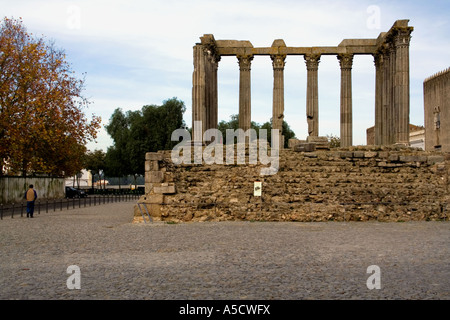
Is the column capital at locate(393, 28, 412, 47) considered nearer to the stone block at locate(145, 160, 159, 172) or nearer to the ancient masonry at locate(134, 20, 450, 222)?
the ancient masonry at locate(134, 20, 450, 222)

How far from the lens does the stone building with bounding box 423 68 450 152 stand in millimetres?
42562

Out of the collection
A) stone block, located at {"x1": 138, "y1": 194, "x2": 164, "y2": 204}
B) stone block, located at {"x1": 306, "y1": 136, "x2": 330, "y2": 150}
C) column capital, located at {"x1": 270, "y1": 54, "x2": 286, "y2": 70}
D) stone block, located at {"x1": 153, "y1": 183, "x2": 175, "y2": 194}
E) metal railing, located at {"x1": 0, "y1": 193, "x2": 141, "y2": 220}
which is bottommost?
metal railing, located at {"x1": 0, "y1": 193, "x2": 141, "y2": 220}

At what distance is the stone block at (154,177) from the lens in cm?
1925

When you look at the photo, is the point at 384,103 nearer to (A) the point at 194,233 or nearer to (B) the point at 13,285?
(A) the point at 194,233

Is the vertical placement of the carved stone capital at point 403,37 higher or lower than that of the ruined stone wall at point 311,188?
higher

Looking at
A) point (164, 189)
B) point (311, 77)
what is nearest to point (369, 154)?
point (164, 189)

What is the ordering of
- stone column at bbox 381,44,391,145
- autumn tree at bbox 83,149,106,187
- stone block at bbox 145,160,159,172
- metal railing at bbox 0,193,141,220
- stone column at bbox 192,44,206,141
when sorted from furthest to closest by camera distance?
autumn tree at bbox 83,149,106,187 → stone column at bbox 381,44,391,145 → stone column at bbox 192,44,206,141 → metal railing at bbox 0,193,141,220 → stone block at bbox 145,160,159,172

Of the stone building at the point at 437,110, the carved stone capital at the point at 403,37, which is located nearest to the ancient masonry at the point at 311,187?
the carved stone capital at the point at 403,37

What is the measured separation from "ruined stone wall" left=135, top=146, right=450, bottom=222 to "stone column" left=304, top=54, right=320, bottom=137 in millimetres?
8156

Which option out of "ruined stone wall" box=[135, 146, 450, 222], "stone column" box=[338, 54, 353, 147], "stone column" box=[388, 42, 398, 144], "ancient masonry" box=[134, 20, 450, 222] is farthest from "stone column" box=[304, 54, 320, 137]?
"ruined stone wall" box=[135, 146, 450, 222]

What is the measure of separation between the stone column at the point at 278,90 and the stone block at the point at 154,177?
11389mm

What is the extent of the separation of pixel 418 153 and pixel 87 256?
16099 millimetres

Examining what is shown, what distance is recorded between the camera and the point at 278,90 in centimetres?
2902

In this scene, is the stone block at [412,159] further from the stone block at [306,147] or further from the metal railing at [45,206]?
the metal railing at [45,206]
